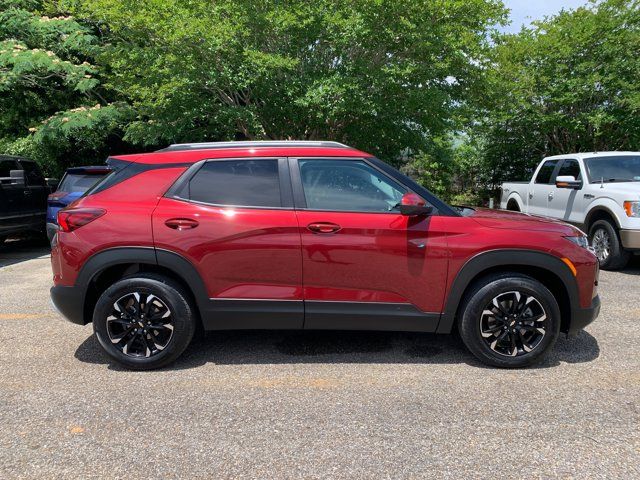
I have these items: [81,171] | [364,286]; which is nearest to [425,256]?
[364,286]

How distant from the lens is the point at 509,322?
12.1 ft

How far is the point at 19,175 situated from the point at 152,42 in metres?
3.88

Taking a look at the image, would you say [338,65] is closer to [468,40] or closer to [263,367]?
[468,40]

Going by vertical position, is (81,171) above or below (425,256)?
above

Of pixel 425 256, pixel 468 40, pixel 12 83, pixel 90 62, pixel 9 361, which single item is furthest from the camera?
pixel 90 62

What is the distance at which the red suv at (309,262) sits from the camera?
365 cm

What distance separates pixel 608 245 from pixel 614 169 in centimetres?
140

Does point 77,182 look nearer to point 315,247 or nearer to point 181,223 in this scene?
point 181,223

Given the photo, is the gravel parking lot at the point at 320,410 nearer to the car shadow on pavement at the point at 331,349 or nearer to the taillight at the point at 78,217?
the car shadow on pavement at the point at 331,349

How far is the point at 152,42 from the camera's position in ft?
33.7

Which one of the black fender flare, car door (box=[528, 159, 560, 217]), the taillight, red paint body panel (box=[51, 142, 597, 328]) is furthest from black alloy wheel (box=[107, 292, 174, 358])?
car door (box=[528, 159, 560, 217])

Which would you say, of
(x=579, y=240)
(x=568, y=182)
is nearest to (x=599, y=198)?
(x=568, y=182)

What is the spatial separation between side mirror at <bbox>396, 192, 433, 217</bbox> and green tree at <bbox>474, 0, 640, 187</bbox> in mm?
9914

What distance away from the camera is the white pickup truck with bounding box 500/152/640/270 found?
693 cm
